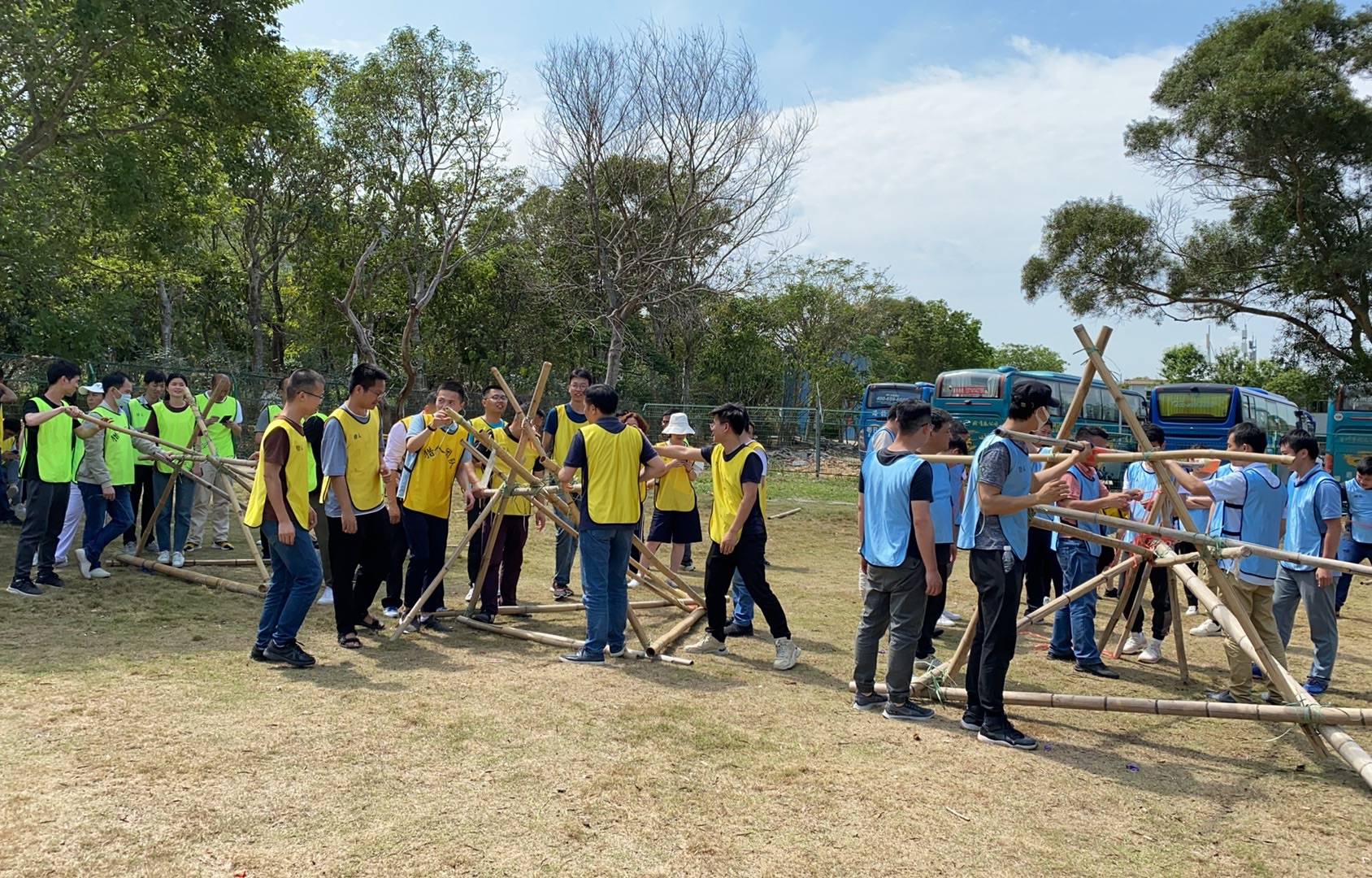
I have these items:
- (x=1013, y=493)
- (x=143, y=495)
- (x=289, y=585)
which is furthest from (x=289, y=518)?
(x=143, y=495)

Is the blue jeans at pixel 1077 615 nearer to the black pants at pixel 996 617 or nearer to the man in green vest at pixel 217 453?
the black pants at pixel 996 617

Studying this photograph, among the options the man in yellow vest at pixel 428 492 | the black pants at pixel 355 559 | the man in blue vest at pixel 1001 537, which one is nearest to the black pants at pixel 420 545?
the man in yellow vest at pixel 428 492

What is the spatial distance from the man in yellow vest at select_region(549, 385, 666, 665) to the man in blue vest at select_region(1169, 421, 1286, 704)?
3427 mm

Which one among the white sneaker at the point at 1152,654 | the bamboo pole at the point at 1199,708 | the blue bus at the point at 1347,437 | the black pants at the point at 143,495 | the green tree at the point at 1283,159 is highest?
the green tree at the point at 1283,159

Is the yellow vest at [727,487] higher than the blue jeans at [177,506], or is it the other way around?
the yellow vest at [727,487]

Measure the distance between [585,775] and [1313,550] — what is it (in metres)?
5.15

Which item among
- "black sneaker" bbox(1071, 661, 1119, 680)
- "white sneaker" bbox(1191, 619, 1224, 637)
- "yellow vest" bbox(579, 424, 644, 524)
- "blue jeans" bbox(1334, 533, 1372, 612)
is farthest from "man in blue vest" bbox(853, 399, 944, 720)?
"blue jeans" bbox(1334, 533, 1372, 612)

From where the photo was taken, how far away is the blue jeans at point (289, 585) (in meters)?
5.99

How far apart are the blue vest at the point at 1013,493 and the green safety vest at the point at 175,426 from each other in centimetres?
757

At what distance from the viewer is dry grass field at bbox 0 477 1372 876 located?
3.64m

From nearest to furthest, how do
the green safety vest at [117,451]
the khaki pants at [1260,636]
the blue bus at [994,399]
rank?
the khaki pants at [1260,636]
the green safety vest at [117,451]
the blue bus at [994,399]

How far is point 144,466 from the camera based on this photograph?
9.64 m

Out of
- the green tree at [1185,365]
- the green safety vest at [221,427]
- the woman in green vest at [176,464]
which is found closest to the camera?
the woman in green vest at [176,464]

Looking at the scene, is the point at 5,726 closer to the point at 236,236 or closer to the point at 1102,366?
the point at 1102,366
